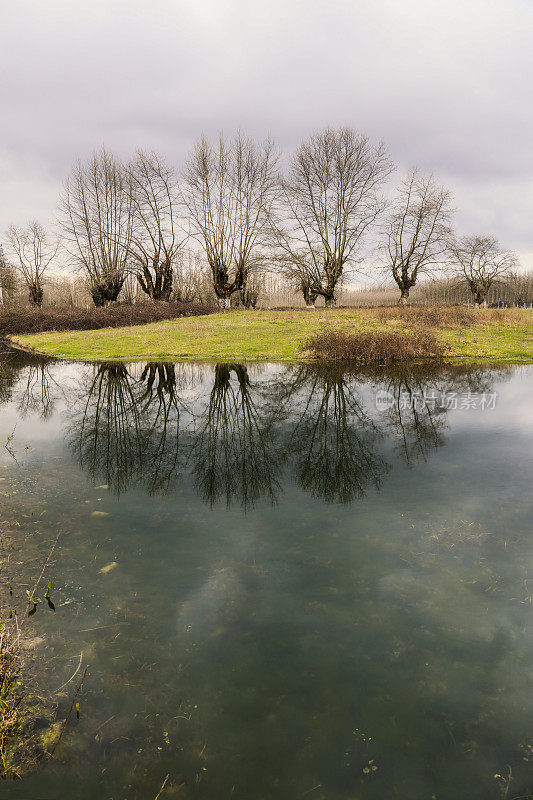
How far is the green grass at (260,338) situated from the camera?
21.7 m

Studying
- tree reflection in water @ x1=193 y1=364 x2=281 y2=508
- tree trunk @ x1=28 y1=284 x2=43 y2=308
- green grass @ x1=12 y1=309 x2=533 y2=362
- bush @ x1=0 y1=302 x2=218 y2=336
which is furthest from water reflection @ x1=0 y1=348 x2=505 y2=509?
tree trunk @ x1=28 y1=284 x2=43 y2=308

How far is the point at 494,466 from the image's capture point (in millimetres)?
7402

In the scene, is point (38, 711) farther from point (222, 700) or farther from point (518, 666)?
point (518, 666)

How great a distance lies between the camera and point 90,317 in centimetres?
3497

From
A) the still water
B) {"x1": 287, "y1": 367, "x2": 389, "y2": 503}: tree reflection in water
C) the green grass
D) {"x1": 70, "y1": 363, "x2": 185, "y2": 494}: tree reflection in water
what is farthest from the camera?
the green grass

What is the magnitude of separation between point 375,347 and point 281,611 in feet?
56.6

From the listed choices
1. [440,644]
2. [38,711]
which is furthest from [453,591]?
[38,711]

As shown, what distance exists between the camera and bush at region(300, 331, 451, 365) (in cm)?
1955

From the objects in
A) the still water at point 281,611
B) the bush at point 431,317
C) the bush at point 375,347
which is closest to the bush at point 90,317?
the bush at point 431,317

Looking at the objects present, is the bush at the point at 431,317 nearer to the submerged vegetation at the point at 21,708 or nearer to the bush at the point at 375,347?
the bush at the point at 375,347

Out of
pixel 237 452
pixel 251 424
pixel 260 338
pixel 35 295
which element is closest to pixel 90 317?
pixel 260 338

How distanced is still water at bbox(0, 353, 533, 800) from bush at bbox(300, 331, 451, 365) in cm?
1087

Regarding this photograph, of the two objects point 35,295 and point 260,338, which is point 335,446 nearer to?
point 260,338

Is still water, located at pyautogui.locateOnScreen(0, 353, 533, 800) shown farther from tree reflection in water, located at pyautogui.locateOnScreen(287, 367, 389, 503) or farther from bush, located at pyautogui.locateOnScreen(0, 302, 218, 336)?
bush, located at pyautogui.locateOnScreen(0, 302, 218, 336)
